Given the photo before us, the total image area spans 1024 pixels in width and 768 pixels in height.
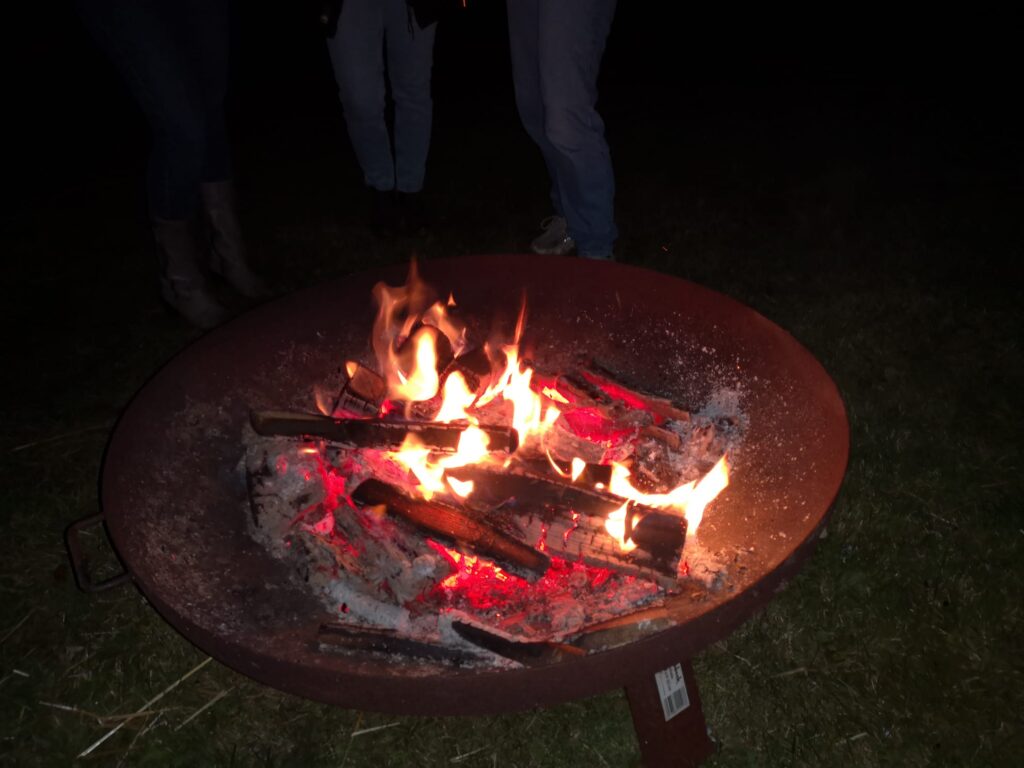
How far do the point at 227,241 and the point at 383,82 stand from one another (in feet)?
3.50

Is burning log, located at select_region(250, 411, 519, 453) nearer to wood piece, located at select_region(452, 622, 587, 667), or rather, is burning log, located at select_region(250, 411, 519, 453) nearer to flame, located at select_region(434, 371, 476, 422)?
flame, located at select_region(434, 371, 476, 422)

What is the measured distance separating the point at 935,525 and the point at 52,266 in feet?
14.1

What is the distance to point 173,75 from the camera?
3.20 meters

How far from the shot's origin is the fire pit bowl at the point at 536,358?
5.79ft

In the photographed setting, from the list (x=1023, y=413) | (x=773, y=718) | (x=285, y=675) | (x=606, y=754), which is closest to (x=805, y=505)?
(x=773, y=718)

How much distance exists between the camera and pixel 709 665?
2492 millimetres

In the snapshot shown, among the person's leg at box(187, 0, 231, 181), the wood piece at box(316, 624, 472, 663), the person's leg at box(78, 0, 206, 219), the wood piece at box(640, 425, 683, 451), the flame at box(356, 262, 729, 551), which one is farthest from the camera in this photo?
the person's leg at box(187, 0, 231, 181)

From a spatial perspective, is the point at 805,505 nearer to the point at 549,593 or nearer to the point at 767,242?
the point at 549,593

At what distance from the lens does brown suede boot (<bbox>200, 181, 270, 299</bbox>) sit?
12.7 ft

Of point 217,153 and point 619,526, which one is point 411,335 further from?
Answer: point 217,153

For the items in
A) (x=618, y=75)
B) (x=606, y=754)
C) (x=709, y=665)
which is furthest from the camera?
(x=618, y=75)

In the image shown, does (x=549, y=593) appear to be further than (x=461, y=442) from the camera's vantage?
No

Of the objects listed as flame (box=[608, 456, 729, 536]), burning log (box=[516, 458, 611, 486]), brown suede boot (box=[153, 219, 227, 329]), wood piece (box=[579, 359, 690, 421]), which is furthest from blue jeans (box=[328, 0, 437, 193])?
flame (box=[608, 456, 729, 536])

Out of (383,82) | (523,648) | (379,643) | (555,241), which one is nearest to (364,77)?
(383,82)
